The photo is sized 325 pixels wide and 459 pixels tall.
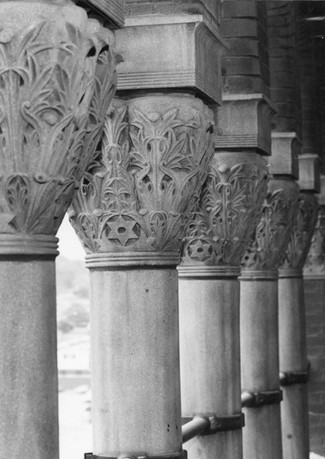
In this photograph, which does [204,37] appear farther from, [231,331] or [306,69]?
[306,69]

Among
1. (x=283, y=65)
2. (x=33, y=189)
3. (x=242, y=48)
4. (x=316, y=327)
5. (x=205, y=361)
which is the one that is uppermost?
(x=283, y=65)

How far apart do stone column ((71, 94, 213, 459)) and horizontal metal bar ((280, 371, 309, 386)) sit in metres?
5.89

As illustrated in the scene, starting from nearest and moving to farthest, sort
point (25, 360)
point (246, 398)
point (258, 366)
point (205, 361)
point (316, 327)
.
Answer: point (25, 360) < point (205, 361) < point (246, 398) < point (258, 366) < point (316, 327)

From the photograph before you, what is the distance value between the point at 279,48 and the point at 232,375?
10.7 feet

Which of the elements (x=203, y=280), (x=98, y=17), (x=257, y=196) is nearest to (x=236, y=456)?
(x=203, y=280)

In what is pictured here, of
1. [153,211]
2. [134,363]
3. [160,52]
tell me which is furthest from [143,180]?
[134,363]

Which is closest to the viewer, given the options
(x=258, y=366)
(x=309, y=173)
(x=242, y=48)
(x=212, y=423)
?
(x=212, y=423)

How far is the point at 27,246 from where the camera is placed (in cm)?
436

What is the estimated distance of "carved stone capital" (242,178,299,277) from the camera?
34.1 ft

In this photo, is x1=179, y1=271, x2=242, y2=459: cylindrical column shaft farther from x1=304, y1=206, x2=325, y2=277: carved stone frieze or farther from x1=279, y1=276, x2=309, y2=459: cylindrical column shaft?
x1=304, y1=206, x2=325, y2=277: carved stone frieze

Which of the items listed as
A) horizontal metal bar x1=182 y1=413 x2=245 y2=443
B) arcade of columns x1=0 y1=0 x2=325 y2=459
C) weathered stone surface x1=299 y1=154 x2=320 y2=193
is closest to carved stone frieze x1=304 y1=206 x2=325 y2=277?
weathered stone surface x1=299 y1=154 x2=320 y2=193

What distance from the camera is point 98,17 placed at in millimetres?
4738

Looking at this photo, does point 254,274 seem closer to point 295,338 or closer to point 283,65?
point 283,65

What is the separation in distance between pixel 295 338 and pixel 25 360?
8339 millimetres
